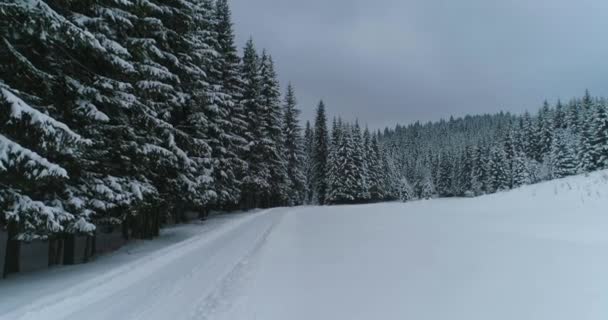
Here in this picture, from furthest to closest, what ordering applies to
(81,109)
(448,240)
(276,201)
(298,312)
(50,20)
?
1. (276,201)
2. (81,109)
3. (448,240)
4. (50,20)
5. (298,312)

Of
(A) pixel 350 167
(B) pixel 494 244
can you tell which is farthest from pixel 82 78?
(A) pixel 350 167

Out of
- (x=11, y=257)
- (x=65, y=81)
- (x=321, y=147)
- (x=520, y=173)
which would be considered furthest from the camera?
(x=520, y=173)

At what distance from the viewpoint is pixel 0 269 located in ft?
41.3

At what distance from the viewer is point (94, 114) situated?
9.21 metres

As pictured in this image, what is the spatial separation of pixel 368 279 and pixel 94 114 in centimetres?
789

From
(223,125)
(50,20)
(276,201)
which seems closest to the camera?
(50,20)

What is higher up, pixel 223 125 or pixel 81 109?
pixel 223 125

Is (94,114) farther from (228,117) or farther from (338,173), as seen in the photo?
(338,173)

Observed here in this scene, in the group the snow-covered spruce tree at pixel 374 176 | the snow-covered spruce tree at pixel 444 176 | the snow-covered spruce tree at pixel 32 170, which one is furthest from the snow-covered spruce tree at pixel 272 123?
the snow-covered spruce tree at pixel 444 176

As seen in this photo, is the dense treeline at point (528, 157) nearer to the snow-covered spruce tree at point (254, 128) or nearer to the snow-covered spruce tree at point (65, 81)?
the snow-covered spruce tree at point (254, 128)

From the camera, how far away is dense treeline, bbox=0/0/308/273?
23.0 ft

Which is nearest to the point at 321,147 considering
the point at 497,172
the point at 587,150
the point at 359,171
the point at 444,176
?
the point at 359,171

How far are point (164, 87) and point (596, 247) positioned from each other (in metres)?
12.5

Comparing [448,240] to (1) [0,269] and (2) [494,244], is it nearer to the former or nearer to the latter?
(2) [494,244]
